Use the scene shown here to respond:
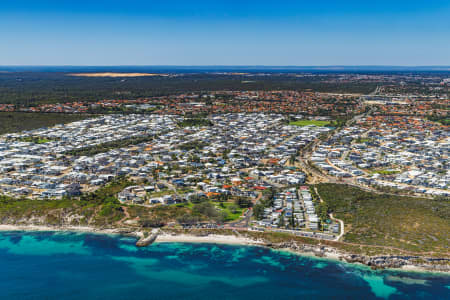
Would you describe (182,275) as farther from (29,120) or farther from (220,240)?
(29,120)

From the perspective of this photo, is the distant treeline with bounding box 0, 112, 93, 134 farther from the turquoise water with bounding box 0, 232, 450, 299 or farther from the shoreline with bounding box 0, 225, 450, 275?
the turquoise water with bounding box 0, 232, 450, 299

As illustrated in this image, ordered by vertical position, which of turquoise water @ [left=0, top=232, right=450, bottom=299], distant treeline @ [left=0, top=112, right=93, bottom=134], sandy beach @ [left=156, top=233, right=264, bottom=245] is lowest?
turquoise water @ [left=0, top=232, right=450, bottom=299]

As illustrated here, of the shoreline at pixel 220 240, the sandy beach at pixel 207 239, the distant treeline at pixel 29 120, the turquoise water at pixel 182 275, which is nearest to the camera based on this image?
the turquoise water at pixel 182 275

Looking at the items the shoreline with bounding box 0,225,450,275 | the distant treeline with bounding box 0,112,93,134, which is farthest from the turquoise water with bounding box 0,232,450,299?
the distant treeline with bounding box 0,112,93,134

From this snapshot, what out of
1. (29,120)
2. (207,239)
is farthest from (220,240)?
(29,120)

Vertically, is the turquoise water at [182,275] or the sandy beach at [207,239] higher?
the sandy beach at [207,239]

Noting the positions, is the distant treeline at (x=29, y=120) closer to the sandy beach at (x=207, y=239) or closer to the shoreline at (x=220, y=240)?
the shoreline at (x=220, y=240)

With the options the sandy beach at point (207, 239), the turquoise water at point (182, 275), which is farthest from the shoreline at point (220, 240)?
the turquoise water at point (182, 275)
